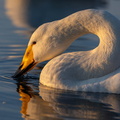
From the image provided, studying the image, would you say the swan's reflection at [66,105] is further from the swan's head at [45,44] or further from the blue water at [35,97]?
the swan's head at [45,44]

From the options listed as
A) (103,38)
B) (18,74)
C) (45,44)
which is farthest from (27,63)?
(103,38)

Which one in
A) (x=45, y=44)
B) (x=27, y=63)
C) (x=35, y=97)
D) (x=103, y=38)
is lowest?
(x=35, y=97)

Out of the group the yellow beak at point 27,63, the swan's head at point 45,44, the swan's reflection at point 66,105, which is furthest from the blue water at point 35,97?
the swan's head at point 45,44

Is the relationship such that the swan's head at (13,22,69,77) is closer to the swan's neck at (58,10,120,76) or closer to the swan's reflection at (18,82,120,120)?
the swan's neck at (58,10,120,76)

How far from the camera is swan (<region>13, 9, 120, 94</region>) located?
575 cm

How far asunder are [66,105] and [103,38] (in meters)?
1.15

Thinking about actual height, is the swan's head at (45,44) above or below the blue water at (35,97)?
above

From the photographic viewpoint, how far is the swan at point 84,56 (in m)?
5.75

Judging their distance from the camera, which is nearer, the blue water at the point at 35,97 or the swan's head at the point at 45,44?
the blue water at the point at 35,97

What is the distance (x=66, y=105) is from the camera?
515 cm

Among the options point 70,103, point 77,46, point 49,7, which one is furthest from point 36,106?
point 49,7

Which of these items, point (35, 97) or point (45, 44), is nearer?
point (35, 97)

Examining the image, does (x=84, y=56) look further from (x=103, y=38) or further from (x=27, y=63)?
(x=27, y=63)

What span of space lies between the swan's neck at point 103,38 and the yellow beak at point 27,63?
72 centimetres
